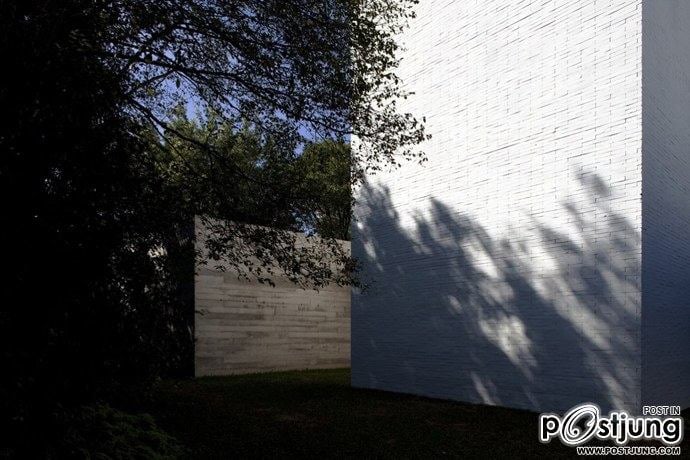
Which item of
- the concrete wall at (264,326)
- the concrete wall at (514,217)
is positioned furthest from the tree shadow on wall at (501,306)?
the concrete wall at (264,326)

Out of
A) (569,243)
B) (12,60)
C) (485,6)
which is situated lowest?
(569,243)

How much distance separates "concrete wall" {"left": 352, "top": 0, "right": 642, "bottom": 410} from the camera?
7.45 metres

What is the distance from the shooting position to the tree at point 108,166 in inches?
144

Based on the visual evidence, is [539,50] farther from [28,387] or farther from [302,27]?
[28,387]

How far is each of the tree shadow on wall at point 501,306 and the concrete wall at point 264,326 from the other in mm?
3175

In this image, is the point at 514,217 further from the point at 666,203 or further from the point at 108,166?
the point at 108,166

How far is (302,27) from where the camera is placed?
19.1ft

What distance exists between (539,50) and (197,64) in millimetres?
5162

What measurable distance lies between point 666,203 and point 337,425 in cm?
559

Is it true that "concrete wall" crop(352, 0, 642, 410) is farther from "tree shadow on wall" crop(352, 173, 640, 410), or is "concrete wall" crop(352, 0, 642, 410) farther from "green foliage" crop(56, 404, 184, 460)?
"green foliage" crop(56, 404, 184, 460)

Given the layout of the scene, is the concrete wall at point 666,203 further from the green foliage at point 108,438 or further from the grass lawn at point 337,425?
the green foliage at point 108,438

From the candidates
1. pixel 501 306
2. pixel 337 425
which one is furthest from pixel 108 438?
pixel 501 306

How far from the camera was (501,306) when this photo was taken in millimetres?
8742

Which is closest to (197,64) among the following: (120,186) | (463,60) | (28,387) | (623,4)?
(120,186)
